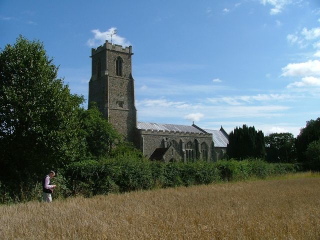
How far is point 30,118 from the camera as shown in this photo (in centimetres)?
1343

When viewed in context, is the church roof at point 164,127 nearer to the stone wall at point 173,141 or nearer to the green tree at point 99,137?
the stone wall at point 173,141

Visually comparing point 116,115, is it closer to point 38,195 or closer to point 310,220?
point 38,195

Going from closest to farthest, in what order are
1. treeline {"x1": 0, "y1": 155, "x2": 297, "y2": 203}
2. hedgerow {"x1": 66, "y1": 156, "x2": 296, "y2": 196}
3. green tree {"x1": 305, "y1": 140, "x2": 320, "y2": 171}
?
treeline {"x1": 0, "y1": 155, "x2": 297, "y2": 203}
hedgerow {"x1": 66, "y1": 156, "x2": 296, "y2": 196}
green tree {"x1": 305, "y1": 140, "x2": 320, "y2": 171}

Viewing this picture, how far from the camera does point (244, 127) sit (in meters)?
50.7

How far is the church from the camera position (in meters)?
44.9

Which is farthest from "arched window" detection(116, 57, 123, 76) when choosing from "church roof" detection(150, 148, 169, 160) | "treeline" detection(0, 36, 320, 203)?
"treeline" detection(0, 36, 320, 203)

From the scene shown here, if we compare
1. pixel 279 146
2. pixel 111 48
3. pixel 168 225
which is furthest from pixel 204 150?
pixel 168 225

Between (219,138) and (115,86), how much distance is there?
84.9ft

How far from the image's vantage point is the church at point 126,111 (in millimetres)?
44875

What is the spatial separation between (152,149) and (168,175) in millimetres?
24988

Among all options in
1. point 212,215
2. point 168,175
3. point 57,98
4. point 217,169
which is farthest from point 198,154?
point 212,215

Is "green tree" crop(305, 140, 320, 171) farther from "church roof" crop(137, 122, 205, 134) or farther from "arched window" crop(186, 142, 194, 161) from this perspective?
"church roof" crop(137, 122, 205, 134)

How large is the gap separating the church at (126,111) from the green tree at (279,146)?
25784mm

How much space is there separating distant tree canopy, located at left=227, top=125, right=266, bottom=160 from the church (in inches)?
203
